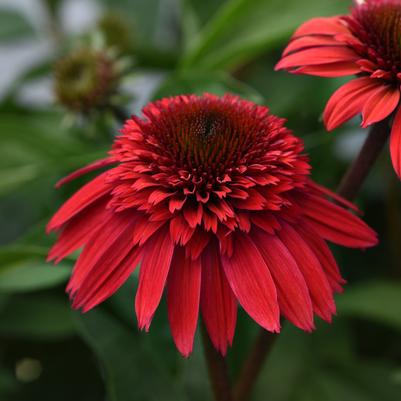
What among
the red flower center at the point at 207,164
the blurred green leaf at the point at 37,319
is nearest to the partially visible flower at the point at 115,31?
the blurred green leaf at the point at 37,319

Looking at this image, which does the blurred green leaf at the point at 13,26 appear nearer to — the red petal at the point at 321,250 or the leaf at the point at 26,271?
the leaf at the point at 26,271

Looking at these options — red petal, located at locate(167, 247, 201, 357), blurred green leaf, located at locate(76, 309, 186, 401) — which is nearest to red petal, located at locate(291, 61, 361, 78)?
red petal, located at locate(167, 247, 201, 357)

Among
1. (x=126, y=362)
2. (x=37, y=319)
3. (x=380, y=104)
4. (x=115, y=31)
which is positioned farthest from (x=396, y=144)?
(x=115, y=31)

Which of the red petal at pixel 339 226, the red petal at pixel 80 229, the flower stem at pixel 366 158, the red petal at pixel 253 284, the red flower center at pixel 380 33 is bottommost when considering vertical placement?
the red petal at pixel 80 229

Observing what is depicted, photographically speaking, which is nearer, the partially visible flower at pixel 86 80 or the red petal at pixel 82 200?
the red petal at pixel 82 200

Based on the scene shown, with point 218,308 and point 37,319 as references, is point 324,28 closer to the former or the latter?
point 218,308

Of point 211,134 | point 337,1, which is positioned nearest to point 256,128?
point 211,134
